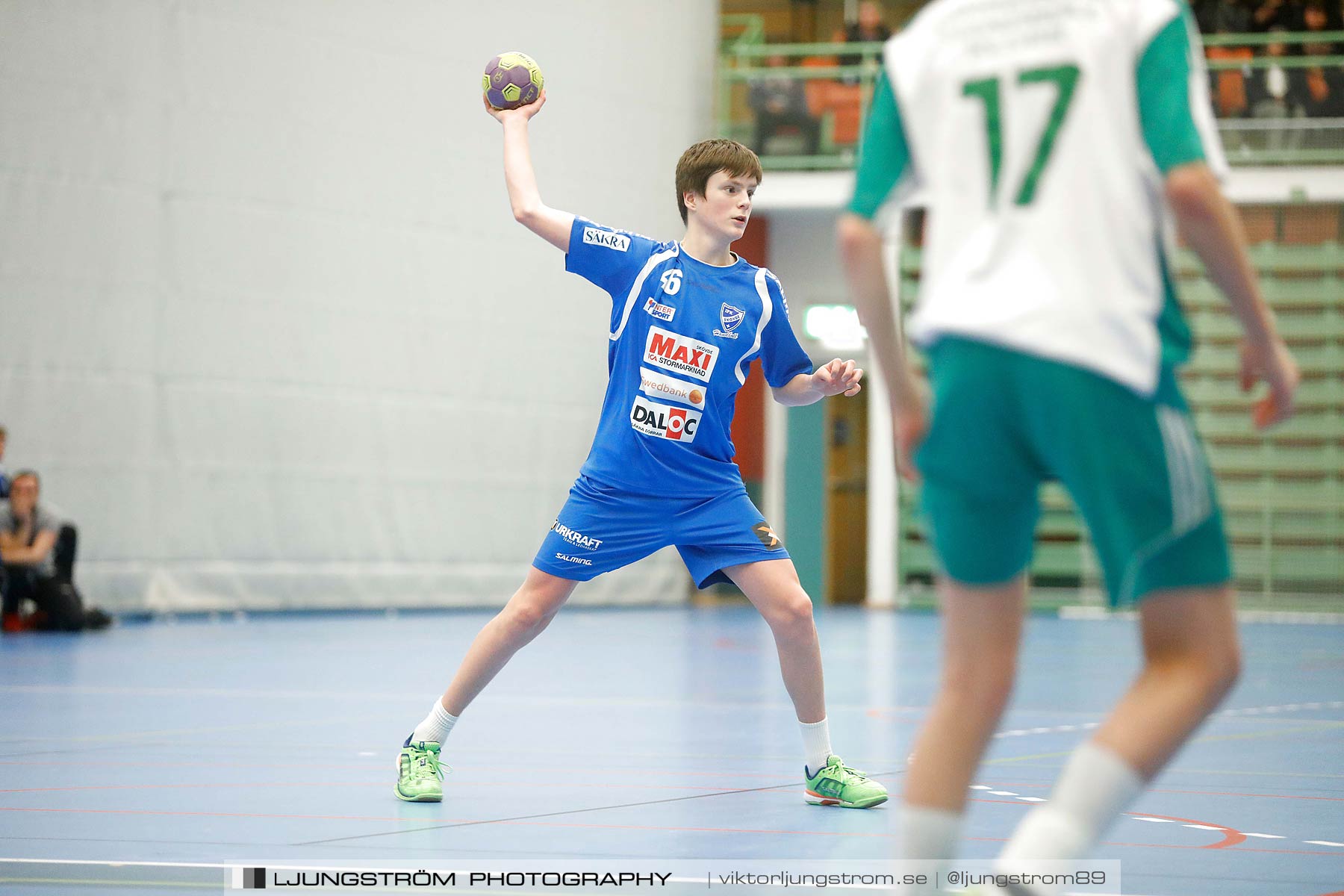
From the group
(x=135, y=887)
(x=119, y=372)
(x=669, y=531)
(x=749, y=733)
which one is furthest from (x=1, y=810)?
(x=119, y=372)

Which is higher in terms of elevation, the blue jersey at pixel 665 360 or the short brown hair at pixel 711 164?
the short brown hair at pixel 711 164

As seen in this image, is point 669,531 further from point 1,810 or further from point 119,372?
point 119,372

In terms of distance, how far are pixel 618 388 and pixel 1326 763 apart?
307 cm

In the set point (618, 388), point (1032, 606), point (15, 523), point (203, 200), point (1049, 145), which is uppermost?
point (203, 200)

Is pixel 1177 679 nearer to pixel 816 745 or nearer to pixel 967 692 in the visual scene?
pixel 967 692

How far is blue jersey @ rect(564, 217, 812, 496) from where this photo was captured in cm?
480

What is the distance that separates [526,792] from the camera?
491 centimetres

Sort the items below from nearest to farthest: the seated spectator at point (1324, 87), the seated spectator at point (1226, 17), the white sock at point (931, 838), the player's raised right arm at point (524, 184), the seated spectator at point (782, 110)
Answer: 1. the white sock at point (931, 838)
2. the player's raised right arm at point (524, 184)
3. the seated spectator at point (1324, 87)
4. the seated spectator at point (1226, 17)
5. the seated spectator at point (782, 110)

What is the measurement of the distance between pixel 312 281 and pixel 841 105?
646cm

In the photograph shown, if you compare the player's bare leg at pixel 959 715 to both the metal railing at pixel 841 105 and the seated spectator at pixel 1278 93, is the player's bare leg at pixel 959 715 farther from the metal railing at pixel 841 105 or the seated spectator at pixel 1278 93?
the seated spectator at pixel 1278 93

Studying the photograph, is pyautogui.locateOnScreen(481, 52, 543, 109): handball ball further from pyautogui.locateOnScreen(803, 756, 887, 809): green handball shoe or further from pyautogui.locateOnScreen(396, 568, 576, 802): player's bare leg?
pyautogui.locateOnScreen(803, 756, 887, 809): green handball shoe

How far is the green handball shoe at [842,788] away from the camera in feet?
15.3

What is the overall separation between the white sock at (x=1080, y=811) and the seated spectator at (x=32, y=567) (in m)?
11.4

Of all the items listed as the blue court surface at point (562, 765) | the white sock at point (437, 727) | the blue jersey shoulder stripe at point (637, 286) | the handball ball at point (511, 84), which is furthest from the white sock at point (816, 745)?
the handball ball at point (511, 84)
